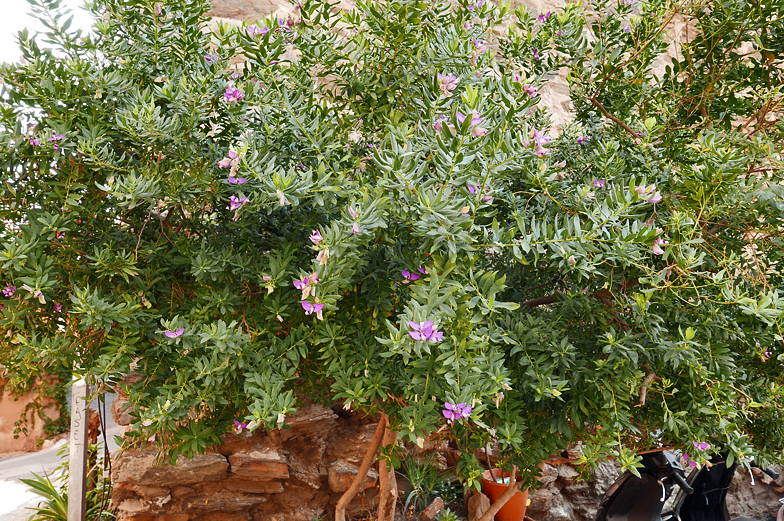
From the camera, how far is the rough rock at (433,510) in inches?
111

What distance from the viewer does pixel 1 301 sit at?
1372mm

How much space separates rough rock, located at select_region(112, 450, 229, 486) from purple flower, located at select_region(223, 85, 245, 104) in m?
1.81

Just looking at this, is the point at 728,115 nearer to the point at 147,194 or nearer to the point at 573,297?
the point at 573,297

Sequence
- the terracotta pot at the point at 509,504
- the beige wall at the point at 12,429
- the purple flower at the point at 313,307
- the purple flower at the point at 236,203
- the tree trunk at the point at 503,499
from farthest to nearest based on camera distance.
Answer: the beige wall at the point at 12,429 < the terracotta pot at the point at 509,504 < the tree trunk at the point at 503,499 < the purple flower at the point at 236,203 < the purple flower at the point at 313,307

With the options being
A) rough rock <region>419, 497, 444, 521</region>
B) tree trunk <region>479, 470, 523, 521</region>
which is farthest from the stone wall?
tree trunk <region>479, 470, 523, 521</region>

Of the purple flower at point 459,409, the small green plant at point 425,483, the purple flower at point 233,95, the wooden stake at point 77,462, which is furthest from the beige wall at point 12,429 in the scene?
the purple flower at point 459,409

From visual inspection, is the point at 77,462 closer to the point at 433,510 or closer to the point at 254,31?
the point at 433,510

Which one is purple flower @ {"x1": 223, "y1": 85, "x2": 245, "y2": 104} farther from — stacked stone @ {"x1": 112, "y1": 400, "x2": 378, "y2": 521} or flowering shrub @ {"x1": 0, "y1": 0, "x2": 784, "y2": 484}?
stacked stone @ {"x1": 112, "y1": 400, "x2": 378, "y2": 521}

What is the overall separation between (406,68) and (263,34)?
0.46m

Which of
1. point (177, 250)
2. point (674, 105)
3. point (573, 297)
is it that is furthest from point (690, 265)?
point (177, 250)

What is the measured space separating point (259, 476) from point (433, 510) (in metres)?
0.97

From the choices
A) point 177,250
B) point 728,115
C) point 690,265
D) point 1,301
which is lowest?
point 690,265

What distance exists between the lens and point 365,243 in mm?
1312

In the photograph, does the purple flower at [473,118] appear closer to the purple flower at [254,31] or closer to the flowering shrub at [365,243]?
the flowering shrub at [365,243]
